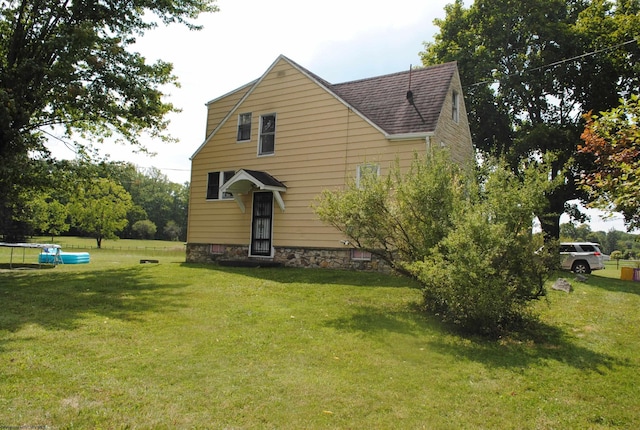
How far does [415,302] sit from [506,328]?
205cm

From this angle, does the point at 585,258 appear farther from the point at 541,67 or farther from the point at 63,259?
the point at 63,259

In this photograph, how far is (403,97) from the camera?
1446 cm

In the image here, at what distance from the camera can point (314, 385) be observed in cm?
443

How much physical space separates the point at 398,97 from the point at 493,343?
1043cm

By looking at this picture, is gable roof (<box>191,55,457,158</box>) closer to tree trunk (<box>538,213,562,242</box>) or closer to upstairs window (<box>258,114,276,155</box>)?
upstairs window (<box>258,114,276,155</box>)

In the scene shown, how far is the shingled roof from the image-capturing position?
13.1 meters

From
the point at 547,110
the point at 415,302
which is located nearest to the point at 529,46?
the point at 547,110

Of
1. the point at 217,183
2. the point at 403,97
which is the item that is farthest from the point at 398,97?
the point at 217,183

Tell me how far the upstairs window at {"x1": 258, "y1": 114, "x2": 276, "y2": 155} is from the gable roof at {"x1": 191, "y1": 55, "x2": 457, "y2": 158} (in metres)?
1.37

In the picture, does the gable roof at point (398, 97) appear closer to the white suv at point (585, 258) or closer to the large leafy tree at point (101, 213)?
the white suv at point (585, 258)

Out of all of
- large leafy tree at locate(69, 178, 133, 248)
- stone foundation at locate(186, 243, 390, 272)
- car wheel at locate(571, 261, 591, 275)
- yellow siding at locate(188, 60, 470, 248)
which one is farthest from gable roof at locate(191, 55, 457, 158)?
large leafy tree at locate(69, 178, 133, 248)

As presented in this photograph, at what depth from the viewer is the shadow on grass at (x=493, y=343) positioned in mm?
5312

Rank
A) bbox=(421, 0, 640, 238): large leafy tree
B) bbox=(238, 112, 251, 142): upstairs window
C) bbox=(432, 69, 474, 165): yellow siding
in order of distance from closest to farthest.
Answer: bbox=(432, 69, 474, 165): yellow siding, bbox=(238, 112, 251, 142): upstairs window, bbox=(421, 0, 640, 238): large leafy tree

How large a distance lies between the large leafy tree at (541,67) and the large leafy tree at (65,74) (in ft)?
48.6
